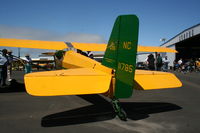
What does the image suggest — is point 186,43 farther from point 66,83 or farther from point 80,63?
point 66,83

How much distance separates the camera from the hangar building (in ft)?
88.7

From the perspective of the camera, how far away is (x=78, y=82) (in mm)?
3850

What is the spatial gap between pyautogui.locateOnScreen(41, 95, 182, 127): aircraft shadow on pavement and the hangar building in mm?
23266

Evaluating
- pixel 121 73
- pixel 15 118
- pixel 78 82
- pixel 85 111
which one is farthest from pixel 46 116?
pixel 121 73

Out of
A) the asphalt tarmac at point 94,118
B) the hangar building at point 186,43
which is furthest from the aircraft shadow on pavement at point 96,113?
the hangar building at point 186,43

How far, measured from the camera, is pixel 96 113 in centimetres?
496

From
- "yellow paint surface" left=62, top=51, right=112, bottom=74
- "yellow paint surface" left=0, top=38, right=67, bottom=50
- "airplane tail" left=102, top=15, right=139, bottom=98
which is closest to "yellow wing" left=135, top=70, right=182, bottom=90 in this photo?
"airplane tail" left=102, top=15, right=139, bottom=98

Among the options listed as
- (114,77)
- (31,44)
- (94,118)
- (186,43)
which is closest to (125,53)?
(114,77)

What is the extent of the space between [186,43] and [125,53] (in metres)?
33.7

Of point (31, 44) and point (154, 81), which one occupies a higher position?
point (31, 44)

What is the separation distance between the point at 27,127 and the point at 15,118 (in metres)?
0.76

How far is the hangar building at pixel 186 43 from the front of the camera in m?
27.0

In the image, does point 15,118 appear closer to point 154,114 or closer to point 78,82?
point 78,82

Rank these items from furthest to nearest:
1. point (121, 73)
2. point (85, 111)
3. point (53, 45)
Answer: point (53, 45), point (85, 111), point (121, 73)
